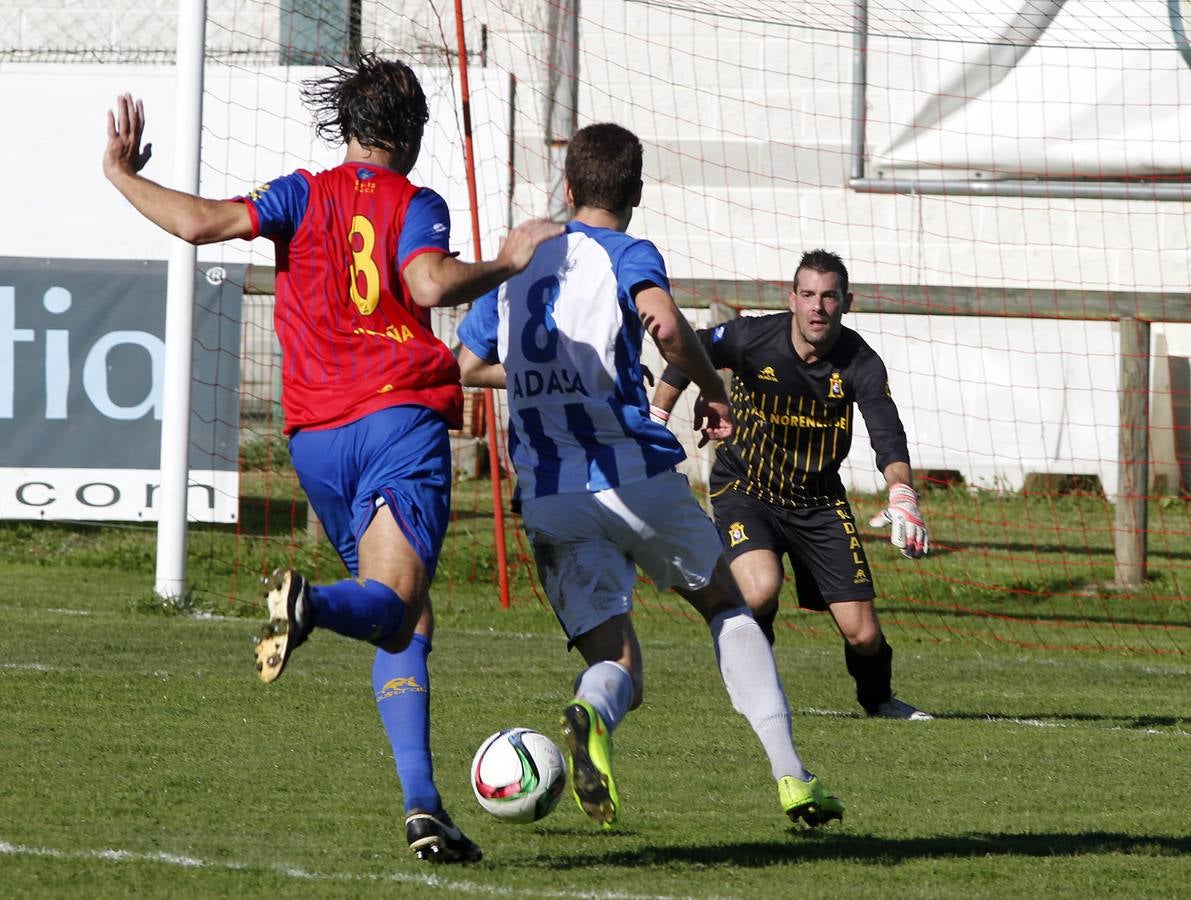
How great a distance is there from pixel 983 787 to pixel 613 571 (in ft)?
5.53

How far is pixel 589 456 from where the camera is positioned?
4.65m

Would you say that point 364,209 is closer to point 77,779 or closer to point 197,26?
point 77,779

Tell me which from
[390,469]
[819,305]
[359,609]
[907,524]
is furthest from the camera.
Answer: [819,305]

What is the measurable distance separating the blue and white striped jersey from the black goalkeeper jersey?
2611 millimetres

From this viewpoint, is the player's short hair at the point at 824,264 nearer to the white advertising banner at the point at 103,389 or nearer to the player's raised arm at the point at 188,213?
the player's raised arm at the point at 188,213

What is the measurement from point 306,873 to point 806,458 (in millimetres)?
3652

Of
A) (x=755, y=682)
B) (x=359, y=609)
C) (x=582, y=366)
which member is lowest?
(x=755, y=682)

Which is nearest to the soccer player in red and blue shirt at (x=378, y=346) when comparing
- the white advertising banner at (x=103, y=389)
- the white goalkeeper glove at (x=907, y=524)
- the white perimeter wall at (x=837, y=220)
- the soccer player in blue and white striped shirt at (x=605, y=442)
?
the soccer player in blue and white striped shirt at (x=605, y=442)

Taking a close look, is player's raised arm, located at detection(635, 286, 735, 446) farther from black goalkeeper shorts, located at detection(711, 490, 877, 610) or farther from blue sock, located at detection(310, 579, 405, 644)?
black goalkeeper shorts, located at detection(711, 490, 877, 610)

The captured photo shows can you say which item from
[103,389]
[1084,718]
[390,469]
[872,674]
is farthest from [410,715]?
[103,389]

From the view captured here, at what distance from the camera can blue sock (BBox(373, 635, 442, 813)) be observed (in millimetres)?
4312

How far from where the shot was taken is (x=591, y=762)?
14.0ft

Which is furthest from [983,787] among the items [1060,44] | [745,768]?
[1060,44]

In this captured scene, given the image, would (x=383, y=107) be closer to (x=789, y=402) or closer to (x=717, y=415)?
(x=717, y=415)
